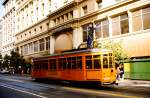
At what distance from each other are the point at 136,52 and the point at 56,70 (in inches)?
412

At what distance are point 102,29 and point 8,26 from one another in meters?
67.6

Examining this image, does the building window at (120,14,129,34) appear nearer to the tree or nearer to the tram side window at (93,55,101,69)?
the tram side window at (93,55,101,69)

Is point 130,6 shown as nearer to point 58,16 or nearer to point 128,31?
point 128,31

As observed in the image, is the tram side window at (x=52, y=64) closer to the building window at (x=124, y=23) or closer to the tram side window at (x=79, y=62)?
the tram side window at (x=79, y=62)

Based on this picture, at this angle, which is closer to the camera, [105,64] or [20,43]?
[105,64]

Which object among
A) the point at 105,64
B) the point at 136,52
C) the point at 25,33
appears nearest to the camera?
the point at 105,64

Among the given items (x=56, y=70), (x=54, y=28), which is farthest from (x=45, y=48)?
(x=56, y=70)

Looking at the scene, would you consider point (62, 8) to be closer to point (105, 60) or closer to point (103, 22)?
point (103, 22)

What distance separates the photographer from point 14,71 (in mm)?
79000

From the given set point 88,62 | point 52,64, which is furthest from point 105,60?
point 52,64

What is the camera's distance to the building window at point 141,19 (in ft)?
110

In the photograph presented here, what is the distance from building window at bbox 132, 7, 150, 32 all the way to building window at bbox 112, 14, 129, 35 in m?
1.51

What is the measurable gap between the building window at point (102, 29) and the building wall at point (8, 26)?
5475 centimetres

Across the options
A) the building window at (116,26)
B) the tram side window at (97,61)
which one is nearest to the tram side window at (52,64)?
the tram side window at (97,61)
